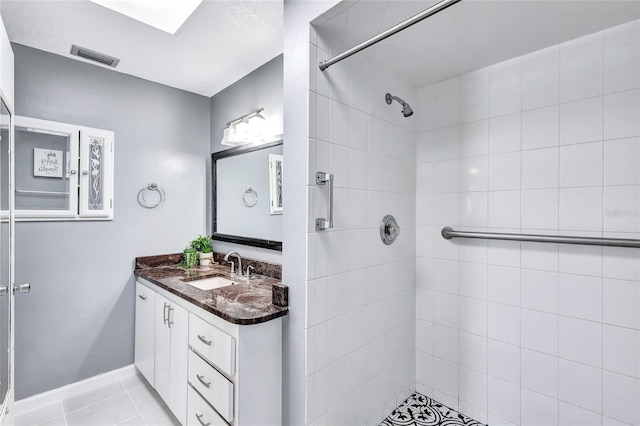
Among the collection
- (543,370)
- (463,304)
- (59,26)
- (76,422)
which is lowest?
(76,422)

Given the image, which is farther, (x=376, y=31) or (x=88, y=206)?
(x=88, y=206)

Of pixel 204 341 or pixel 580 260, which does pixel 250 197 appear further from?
pixel 580 260

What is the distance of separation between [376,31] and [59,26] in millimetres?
1878

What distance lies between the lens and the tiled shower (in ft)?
4.77

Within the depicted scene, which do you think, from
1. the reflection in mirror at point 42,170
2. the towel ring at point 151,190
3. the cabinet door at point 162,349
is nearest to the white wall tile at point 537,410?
the cabinet door at point 162,349

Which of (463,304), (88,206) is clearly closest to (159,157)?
(88,206)

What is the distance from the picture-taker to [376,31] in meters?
1.50

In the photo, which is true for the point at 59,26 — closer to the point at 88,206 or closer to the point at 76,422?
the point at 88,206

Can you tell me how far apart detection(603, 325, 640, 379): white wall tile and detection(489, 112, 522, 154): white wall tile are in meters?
1.02

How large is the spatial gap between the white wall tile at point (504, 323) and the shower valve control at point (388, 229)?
0.71 m

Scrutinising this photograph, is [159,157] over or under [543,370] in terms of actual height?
over

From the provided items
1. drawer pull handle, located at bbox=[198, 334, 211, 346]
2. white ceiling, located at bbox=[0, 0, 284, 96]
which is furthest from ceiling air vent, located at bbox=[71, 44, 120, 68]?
drawer pull handle, located at bbox=[198, 334, 211, 346]

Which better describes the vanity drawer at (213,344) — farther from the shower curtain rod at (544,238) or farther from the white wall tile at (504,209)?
the white wall tile at (504,209)

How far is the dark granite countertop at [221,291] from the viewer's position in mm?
1404
